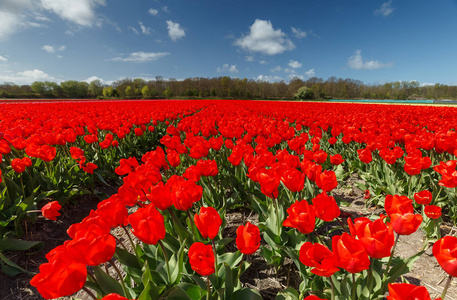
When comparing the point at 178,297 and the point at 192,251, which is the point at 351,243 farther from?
the point at 178,297

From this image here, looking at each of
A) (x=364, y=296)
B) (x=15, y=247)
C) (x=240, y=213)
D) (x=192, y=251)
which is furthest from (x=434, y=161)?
(x=15, y=247)

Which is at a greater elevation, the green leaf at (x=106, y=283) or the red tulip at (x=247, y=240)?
the red tulip at (x=247, y=240)

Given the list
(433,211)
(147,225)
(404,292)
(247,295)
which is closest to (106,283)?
(147,225)

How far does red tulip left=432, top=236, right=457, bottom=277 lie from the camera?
0.99m

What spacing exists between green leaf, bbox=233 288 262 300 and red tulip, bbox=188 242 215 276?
0.55 m

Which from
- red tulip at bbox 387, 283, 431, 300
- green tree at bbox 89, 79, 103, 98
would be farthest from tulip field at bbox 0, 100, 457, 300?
green tree at bbox 89, 79, 103, 98

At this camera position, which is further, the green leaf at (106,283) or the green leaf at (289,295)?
the green leaf at (289,295)

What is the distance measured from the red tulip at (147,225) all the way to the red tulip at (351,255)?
3.10 feet

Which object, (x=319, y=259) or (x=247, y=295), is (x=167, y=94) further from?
(x=319, y=259)

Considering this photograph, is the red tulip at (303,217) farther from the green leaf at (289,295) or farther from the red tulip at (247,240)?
the green leaf at (289,295)

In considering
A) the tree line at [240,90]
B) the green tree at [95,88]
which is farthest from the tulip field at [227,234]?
the green tree at [95,88]

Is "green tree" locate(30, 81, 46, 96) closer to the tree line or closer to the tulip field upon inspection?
the tree line

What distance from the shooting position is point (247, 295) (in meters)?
1.57

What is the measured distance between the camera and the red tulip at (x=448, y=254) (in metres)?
0.99
